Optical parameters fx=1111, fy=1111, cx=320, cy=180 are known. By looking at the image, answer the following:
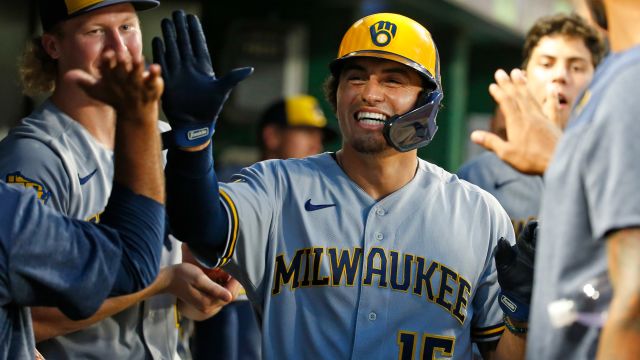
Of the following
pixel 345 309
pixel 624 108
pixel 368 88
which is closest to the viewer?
pixel 624 108

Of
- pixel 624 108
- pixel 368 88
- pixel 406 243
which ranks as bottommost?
pixel 406 243

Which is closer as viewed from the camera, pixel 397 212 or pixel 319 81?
pixel 397 212

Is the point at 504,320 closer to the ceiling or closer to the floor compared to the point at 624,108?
closer to the floor

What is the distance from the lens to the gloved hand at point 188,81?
10.3 ft

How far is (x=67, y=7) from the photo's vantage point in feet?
13.4

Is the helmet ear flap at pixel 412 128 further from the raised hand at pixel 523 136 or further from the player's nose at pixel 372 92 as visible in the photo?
the raised hand at pixel 523 136

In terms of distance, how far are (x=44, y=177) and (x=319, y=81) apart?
7525 millimetres

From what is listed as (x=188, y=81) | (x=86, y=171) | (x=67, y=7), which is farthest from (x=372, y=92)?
(x=67, y=7)

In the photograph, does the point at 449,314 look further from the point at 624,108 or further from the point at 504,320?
the point at 624,108

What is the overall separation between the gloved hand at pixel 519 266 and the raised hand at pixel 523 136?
0.60 m

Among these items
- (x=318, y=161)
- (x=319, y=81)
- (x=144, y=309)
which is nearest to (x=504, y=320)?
(x=318, y=161)

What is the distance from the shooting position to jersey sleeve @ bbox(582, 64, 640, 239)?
85.9 inches

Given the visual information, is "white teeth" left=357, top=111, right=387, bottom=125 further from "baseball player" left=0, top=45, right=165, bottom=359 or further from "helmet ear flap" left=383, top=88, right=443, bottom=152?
"baseball player" left=0, top=45, right=165, bottom=359

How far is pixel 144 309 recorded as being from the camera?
13.6 ft
